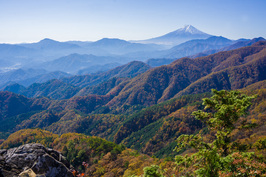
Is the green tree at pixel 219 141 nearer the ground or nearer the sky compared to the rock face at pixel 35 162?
nearer the sky

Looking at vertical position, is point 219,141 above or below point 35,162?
above

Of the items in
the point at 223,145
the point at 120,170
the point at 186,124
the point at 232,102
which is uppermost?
the point at 232,102

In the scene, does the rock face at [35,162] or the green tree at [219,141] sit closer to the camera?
the green tree at [219,141]

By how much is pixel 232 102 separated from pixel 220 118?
2075 millimetres

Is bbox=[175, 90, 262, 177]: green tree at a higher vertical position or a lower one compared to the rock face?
higher

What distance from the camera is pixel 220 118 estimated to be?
1484 cm

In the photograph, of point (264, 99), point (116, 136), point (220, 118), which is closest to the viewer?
point (220, 118)

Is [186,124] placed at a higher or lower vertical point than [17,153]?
lower

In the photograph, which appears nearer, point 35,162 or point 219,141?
point 219,141

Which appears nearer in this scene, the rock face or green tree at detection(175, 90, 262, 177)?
green tree at detection(175, 90, 262, 177)

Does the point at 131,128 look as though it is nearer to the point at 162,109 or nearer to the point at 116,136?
the point at 116,136

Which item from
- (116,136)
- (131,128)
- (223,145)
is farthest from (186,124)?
(223,145)

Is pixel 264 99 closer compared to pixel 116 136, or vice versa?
pixel 264 99

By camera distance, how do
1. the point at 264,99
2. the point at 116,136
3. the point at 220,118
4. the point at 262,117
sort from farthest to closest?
the point at 116,136 → the point at 264,99 → the point at 262,117 → the point at 220,118
